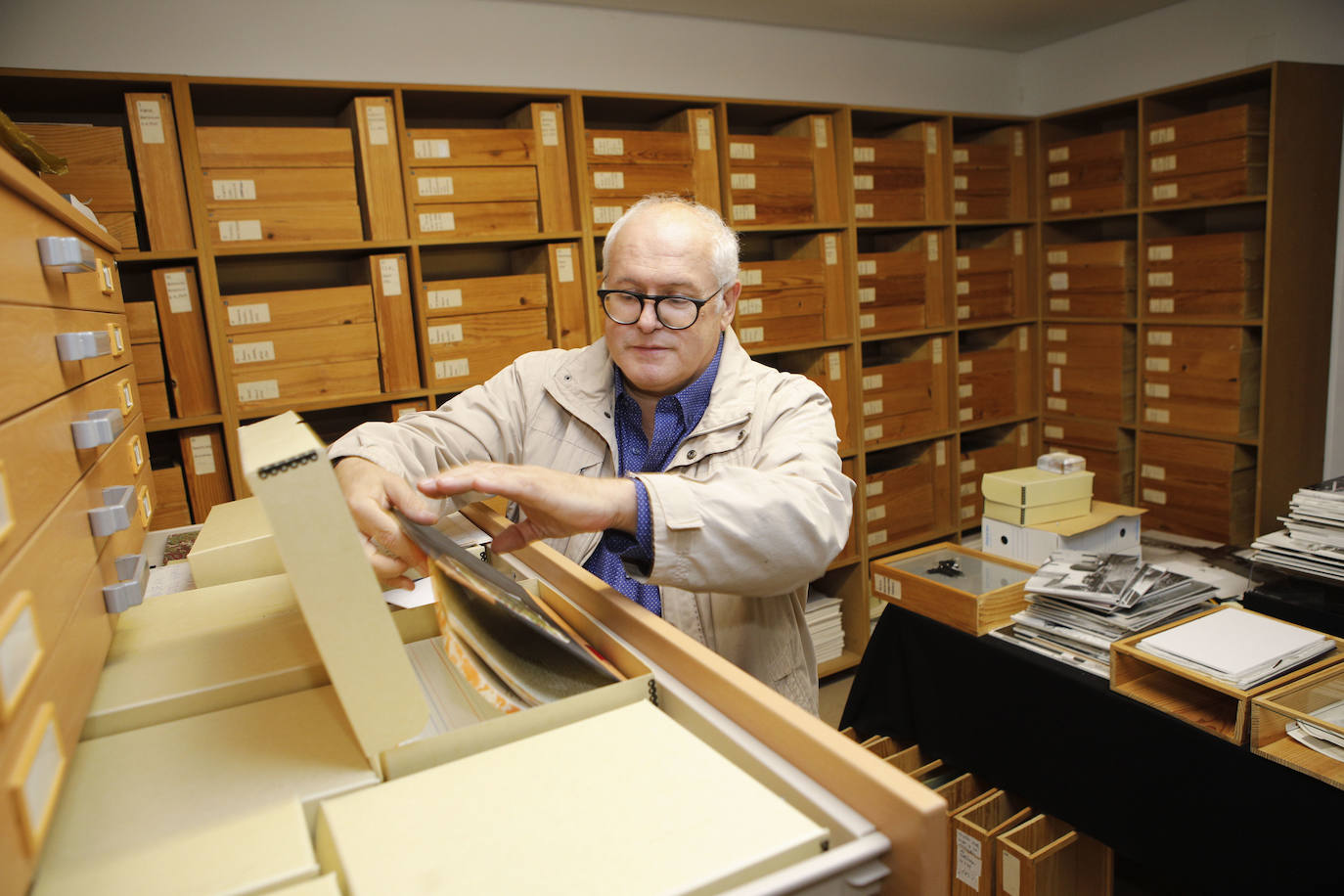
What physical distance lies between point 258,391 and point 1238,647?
2.63 meters

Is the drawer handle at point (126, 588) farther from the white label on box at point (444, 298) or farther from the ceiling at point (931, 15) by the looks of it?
the ceiling at point (931, 15)

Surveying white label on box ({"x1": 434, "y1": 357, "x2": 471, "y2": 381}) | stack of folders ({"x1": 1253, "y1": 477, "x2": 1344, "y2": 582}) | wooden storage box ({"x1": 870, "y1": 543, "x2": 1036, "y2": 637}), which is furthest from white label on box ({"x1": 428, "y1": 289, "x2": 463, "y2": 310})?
stack of folders ({"x1": 1253, "y1": 477, "x2": 1344, "y2": 582})

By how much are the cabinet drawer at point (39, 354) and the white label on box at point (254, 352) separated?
165 cm

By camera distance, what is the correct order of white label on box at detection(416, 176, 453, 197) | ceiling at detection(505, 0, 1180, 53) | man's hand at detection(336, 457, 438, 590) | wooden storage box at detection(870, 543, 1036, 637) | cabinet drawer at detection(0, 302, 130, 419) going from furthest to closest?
ceiling at detection(505, 0, 1180, 53) < white label on box at detection(416, 176, 453, 197) < wooden storage box at detection(870, 543, 1036, 637) < man's hand at detection(336, 457, 438, 590) < cabinet drawer at detection(0, 302, 130, 419)

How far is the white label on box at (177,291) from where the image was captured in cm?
248

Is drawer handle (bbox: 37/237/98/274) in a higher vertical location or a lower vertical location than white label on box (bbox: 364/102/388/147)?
lower

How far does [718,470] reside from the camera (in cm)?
136

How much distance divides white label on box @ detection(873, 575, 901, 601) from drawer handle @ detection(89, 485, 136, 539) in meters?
1.97

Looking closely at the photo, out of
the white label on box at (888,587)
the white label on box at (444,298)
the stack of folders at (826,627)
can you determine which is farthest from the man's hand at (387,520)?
the stack of folders at (826,627)

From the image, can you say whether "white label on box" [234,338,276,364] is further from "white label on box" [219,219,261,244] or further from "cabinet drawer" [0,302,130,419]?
"cabinet drawer" [0,302,130,419]

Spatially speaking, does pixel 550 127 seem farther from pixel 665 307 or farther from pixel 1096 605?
pixel 1096 605

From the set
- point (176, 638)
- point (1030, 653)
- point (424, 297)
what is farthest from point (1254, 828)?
point (424, 297)

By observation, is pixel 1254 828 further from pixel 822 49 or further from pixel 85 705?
pixel 822 49

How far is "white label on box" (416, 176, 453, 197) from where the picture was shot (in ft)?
9.16
